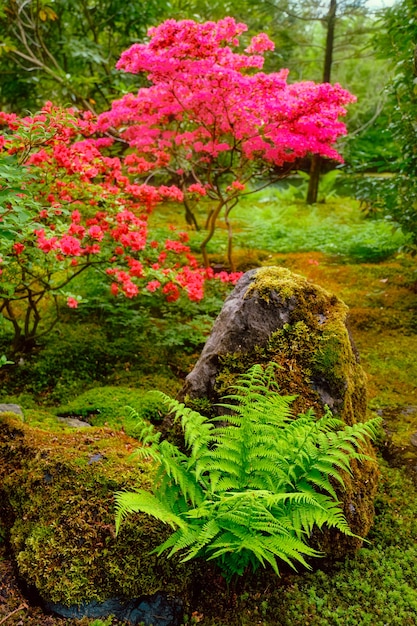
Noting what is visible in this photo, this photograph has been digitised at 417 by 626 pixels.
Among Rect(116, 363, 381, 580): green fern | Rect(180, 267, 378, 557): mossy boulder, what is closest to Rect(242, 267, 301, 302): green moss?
Rect(180, 267, 378, 557): mossy boulder

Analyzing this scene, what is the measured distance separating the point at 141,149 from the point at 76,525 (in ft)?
17.3

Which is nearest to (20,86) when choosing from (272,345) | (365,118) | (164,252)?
(164,252)

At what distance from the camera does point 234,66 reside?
5.09 metres

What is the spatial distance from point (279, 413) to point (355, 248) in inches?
234

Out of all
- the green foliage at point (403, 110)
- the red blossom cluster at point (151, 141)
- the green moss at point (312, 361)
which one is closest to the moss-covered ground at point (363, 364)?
the green moss at point (312, 361)

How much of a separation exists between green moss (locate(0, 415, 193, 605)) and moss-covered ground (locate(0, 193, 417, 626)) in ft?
0.47

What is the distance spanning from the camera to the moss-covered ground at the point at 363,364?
7.43 ft

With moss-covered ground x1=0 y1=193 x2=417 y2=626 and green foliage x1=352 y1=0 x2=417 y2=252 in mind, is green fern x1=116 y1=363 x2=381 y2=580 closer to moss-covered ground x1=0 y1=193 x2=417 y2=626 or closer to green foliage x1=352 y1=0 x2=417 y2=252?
moss-covered ground x1=0 y1=193 x2=417 y2=626

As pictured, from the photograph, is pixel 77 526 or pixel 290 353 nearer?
pixel 77 526

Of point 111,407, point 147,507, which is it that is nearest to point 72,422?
point 111,407

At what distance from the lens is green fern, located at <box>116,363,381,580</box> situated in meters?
2.10

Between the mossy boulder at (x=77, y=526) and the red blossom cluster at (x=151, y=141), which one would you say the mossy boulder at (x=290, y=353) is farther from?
the red blossom cluster at (x=151, y=141)

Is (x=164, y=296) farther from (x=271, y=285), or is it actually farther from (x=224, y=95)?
(x=271, y=285)

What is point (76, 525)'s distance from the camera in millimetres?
2332
